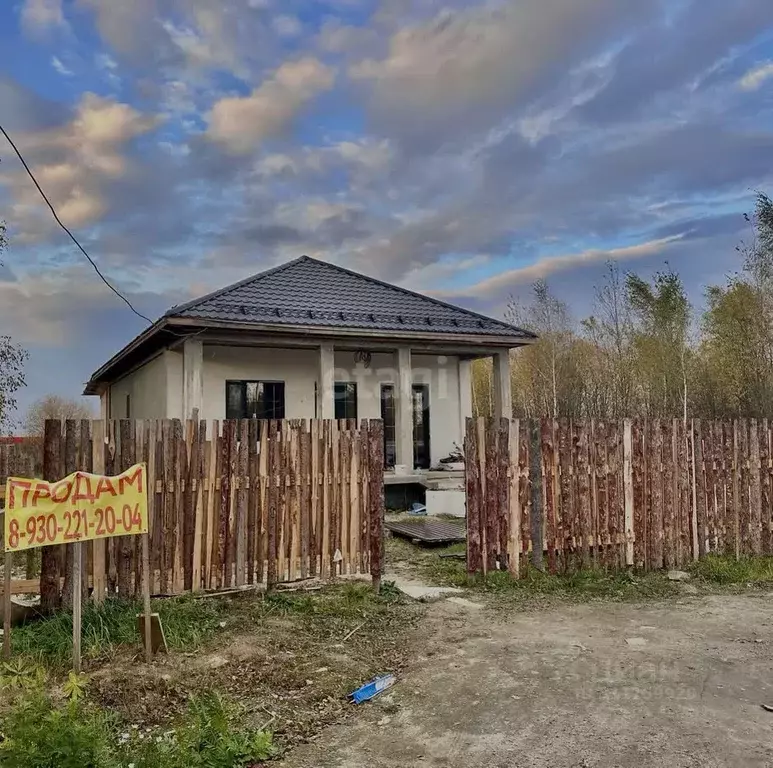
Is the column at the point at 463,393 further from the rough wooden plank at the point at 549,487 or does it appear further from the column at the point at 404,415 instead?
the rough wooden plank at the point at 549,487

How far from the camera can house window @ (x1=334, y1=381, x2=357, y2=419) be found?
14164mm

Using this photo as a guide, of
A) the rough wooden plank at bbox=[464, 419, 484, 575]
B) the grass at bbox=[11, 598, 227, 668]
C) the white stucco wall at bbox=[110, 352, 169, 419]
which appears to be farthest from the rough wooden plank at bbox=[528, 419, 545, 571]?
the white stucco wall at bbox=[110, 352, 169, 419]

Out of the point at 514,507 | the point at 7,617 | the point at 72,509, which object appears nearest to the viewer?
the point at 7,617

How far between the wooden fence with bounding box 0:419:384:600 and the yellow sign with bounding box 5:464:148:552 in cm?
69

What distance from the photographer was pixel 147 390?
15.0 meters

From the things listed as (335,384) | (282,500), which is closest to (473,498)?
(282,500)

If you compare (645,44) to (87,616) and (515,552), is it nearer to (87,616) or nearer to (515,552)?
(515,552)

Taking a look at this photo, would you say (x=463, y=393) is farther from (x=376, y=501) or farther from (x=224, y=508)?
(x=224, y=508)

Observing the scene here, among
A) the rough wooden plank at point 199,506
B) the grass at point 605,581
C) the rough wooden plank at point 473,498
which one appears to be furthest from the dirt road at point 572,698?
the rough wooden plank at point 199,506

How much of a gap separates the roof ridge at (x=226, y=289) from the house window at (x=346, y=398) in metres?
2.96

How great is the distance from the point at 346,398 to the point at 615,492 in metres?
8.05

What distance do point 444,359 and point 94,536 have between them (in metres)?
12.1

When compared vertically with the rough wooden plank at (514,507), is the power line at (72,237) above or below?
above

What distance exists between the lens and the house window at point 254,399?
43.5ft
